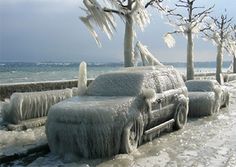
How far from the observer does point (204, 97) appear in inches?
539

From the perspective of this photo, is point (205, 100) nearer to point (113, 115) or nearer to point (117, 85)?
point (117, 85)

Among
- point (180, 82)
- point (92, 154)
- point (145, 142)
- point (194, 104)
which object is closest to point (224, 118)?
point (194, 104)

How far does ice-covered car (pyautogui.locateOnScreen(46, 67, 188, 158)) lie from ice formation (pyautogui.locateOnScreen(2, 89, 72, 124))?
2.22 m

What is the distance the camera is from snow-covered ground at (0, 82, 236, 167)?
7.36 meters

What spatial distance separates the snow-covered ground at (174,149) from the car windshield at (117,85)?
4.62ft

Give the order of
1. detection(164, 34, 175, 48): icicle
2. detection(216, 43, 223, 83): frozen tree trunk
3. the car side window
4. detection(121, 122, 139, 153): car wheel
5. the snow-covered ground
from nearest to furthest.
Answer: the snow-covered ground < detection(121, 122, 139, 153): car wheel < the car side window < detection(164, 34, 175, 48): icicle < detection(216, 43, 223, 83): frozen tree trunk

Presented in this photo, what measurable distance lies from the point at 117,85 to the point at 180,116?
8.55 ft

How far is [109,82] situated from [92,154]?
254 centimetres

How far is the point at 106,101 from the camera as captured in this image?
8336 millimetres

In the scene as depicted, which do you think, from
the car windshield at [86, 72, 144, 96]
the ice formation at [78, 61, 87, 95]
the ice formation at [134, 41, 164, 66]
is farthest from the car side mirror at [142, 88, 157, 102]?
the ice formation at [134, 41, 164, 66]

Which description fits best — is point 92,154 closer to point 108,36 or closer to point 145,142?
point 145,142

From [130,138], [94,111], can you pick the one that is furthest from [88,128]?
[130,138]

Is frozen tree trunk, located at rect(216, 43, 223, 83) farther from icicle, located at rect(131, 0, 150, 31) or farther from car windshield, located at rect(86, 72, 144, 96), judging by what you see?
car windshield, located at rect(86, 72, 144, 96)

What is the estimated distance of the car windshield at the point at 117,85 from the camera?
29.6ft
